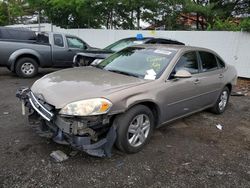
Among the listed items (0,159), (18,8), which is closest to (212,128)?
(0,159)

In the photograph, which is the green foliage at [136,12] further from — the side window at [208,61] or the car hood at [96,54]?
the side window at [208,61]

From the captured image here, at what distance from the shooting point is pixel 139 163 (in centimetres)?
343

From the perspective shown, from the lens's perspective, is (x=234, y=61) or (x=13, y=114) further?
(x=234, y=61)

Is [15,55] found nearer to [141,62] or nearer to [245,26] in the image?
[141,62]

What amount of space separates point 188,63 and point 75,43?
6029mm

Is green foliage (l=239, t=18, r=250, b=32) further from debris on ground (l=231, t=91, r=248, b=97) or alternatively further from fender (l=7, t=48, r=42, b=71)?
fender (l=7, t=48, r=42, b=71)

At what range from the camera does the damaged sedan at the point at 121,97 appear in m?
3.13

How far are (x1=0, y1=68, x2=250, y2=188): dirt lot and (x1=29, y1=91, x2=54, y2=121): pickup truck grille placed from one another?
583 mm

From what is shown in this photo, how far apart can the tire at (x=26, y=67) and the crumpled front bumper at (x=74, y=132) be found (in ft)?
17.6

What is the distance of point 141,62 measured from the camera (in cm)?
431

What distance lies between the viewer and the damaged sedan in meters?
3.13

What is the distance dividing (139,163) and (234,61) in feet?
27.3

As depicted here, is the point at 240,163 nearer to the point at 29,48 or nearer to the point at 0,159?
the point at 0,159

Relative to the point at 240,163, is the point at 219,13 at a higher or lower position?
higher
